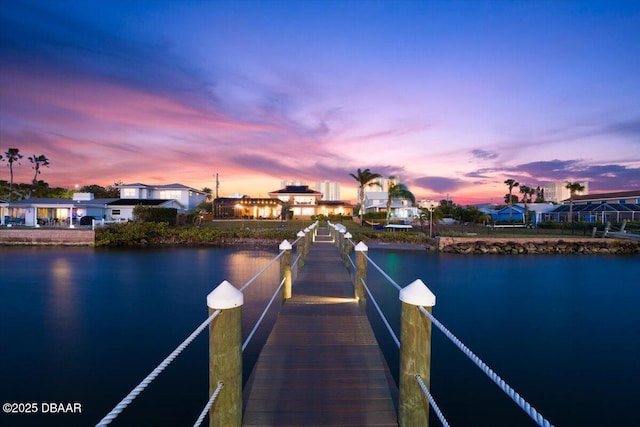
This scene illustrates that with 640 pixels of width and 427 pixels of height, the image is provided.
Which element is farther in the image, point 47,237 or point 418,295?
point 47,237

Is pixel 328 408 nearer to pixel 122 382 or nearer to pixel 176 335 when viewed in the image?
pixel 122 382

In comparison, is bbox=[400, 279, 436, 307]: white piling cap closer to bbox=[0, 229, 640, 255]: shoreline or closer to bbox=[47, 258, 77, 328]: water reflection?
bbox=[47, 258, 77, 328]: water reflection

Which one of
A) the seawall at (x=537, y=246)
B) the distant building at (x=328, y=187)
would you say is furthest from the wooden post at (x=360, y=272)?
the distant building at (x=328, y=187)

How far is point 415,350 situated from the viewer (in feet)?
9.18

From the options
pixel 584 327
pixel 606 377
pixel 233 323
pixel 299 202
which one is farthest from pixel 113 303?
pixel 299 202

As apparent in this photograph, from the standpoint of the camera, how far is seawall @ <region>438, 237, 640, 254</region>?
2962 centimetres

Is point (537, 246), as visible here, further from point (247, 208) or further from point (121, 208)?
point (121, 208)

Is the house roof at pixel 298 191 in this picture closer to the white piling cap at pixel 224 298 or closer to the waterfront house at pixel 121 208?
the waterfront house at pixel 121 208

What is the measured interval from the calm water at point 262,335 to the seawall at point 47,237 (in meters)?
5.54

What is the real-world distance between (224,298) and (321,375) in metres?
2.32

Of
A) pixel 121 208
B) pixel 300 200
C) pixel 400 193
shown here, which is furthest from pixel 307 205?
pixel 121 208

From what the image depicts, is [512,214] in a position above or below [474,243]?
above

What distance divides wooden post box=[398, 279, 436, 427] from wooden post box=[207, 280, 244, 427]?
1.33 meters

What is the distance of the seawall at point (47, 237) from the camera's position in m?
30.5
